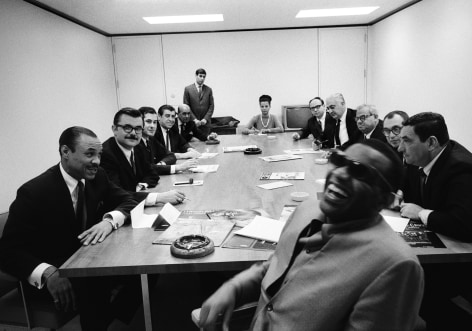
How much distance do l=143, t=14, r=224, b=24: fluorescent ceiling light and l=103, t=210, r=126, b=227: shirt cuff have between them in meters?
5.26

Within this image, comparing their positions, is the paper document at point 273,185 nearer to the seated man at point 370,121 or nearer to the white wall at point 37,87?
the seated man at point 370,121

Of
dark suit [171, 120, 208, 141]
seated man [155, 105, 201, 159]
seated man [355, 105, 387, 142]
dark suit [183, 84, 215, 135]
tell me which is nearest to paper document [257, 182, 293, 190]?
seated man [355, 105, 387, 142]

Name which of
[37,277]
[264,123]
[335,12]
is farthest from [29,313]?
[335,12]

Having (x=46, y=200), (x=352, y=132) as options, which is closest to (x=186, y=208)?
(x=46, y=200)

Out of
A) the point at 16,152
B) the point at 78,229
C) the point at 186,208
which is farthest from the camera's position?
the point at 16,152

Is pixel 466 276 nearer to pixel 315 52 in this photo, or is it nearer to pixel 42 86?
pixel 42 86

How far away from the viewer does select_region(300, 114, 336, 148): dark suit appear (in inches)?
197

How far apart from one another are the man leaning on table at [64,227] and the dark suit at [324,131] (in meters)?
3.39

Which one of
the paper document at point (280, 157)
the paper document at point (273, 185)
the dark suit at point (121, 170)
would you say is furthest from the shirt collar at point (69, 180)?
the paper document at point (280, 157)

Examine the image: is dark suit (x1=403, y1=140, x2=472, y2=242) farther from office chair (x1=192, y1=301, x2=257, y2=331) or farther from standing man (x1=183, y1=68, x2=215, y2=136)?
standing man (x1=183, y1=68, x2=215, y2=136)

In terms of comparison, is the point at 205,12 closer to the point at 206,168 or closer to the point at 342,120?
the point at 342,120

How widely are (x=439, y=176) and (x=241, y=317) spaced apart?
4.08 ft

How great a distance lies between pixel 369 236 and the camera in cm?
100

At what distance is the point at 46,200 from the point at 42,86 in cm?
410
